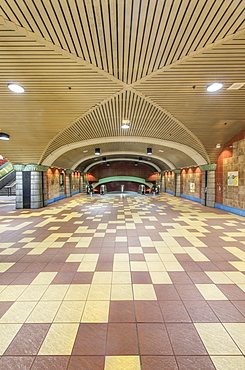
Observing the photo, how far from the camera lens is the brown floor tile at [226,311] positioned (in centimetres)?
216

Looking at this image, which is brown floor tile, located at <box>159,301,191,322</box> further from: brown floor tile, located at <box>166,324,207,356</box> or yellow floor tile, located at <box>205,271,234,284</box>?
yellow floor tile, located at <box>205,271,234,284</box>

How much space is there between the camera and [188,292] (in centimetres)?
265

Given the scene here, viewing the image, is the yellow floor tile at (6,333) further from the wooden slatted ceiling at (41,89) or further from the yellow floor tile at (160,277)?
the wooden slatted ceiling at (41,89)

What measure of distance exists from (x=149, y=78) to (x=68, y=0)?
2284mm

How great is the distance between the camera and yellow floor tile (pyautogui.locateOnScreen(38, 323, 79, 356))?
5.75ft

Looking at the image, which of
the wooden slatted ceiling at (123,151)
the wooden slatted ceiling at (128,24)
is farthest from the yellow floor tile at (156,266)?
the wooden slatted ceiling at (123,151)

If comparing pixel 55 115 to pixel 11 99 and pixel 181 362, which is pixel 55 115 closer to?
pixel 11 99

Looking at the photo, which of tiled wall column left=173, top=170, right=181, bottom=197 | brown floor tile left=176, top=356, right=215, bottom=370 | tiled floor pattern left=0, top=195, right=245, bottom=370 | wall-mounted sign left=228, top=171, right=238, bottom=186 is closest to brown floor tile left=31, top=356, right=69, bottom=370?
tiled floor pattern left=0, top=195, right=245, bottom=370

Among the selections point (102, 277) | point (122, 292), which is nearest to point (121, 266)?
point (102, 277)

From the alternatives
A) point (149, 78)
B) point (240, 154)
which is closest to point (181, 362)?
point (149, 78)

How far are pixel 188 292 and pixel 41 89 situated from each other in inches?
219

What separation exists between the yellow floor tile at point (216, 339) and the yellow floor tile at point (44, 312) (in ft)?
5.78

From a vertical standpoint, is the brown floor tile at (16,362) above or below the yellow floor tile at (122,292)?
below

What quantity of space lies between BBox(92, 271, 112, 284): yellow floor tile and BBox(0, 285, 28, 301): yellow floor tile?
3.65 ft
